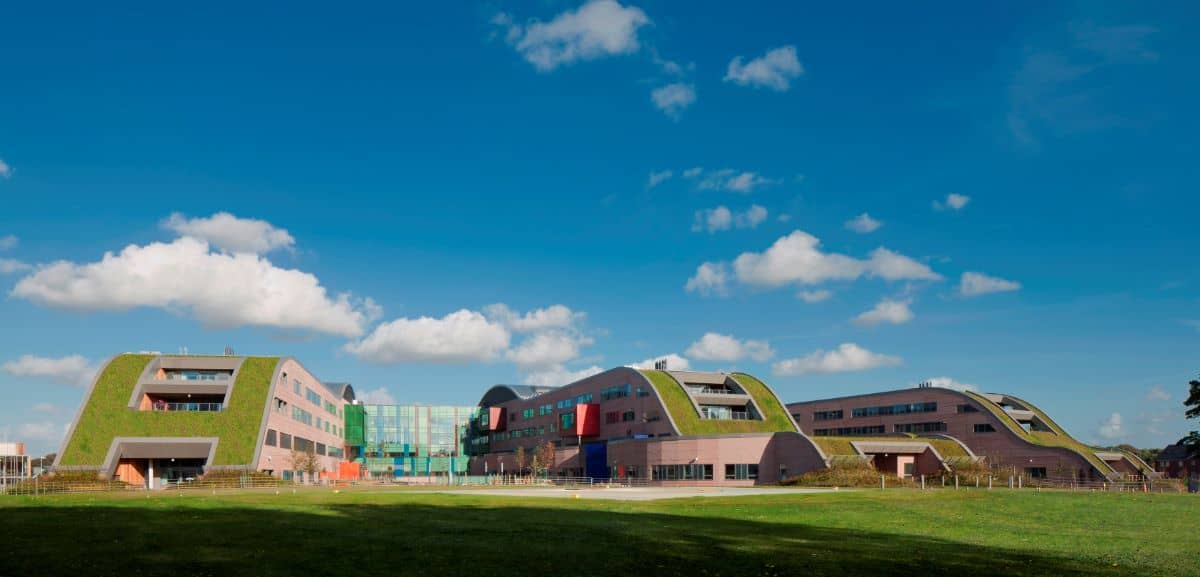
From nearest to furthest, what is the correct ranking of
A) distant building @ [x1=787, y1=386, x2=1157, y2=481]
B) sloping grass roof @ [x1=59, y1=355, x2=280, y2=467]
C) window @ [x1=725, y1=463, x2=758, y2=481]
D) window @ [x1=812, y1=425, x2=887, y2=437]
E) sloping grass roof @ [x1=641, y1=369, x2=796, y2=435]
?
sloping grass roof @ [x1=59, y1=355, x2=280, y2=467] < window @ [x1=725, y1=463, x2=758, y2=481] < distant building @ [x1=787, y1=386, x2=1157, y2=481] < sloping grass roof @ [x1=641, y1=369, x2=796, y2=435] < window @ [x1=812, y1=425, x2=887, y2=437]

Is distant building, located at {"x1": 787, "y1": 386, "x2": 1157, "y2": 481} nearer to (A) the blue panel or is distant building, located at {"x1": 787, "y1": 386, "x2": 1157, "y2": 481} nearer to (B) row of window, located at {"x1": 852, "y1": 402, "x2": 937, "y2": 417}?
(B) row of window, located at {"x1": 852, "y1": 402, "x2": 937, "y2": 417}

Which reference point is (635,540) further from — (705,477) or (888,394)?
(888,394)

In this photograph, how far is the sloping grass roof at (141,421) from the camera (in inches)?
3561

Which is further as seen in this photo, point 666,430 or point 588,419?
point 588,419

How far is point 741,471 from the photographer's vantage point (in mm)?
95000

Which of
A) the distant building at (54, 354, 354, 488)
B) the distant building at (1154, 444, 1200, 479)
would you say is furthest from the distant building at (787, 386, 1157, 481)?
the distant building at (54, 354, 354, 488)

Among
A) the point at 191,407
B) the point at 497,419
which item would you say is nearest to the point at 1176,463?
the point at 497,419

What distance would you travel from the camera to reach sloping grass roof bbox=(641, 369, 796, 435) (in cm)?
10550

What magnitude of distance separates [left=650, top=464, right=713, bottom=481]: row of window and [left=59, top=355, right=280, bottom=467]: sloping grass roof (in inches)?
1695

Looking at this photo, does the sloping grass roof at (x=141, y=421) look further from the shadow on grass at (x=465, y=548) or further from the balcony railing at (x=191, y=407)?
the shadow on grass at (x=465, y=548)

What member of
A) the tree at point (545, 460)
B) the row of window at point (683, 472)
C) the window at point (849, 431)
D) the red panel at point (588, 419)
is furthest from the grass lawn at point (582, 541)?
the window at point (849, 431)

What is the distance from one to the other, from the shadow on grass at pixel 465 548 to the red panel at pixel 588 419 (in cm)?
8708

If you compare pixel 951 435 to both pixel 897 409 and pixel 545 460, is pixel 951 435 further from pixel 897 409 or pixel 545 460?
pixel 545 460

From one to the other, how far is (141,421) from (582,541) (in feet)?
271
